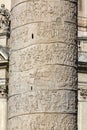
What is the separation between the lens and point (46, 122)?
7.89 meters

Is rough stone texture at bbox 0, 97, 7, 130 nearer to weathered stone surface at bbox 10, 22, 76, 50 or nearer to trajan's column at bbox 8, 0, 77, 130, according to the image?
trajan's column at bbox 8, 0, 77, 130

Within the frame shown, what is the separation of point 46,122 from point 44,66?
2.64 feet

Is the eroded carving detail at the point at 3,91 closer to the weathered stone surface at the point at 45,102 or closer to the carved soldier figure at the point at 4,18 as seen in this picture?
the carved soldier figure at the point at 4,18

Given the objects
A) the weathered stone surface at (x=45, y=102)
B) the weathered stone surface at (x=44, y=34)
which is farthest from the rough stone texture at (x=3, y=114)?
the weathered stone surface at (x=45, y=102)

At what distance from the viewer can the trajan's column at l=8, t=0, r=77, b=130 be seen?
7941 mm

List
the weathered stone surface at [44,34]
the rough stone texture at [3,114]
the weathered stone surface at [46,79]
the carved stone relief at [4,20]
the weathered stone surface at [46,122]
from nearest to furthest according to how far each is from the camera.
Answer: the weathered stone surface at [46,122] → the weathered stone surface at [46,79] → the weathered stone surface at [44,34] → the rough stone texture at [3,114] → the carved stone relief at [4,20]

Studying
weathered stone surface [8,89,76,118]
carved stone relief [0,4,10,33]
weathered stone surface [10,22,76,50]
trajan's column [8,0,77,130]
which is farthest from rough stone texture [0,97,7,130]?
weathered stone surface [8,89,76,118]

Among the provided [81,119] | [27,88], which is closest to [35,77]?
[27,88]

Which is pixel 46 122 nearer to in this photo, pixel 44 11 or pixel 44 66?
pixel 44 66

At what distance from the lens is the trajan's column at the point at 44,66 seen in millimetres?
7941

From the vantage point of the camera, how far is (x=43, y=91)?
26.1 feet

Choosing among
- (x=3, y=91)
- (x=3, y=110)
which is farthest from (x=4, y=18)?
(x=3, y=110)

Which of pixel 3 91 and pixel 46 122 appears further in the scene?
pixel 3 91

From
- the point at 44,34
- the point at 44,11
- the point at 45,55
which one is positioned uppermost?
the point at 44,11
